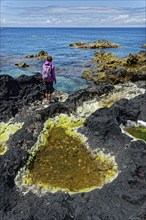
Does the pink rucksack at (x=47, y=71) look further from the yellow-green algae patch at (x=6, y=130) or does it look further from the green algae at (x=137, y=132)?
the green algae at (x=137, y=132)

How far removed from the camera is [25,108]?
20844mm

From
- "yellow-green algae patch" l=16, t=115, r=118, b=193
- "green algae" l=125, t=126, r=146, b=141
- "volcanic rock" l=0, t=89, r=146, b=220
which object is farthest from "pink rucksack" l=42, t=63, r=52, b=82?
"green algae" l=125, t=126, r=146, b=141

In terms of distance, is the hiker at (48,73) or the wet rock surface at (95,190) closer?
the wet rock surface at (95,190)

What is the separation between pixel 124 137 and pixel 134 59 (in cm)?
2942

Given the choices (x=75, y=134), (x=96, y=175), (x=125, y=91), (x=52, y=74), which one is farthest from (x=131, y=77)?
(x=96, y=175)

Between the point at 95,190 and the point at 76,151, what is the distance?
9.54 feet

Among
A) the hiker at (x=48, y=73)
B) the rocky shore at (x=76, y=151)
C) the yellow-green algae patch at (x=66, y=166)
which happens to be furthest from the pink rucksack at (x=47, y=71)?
the yellow-green algae patch at (x=66, y=166)

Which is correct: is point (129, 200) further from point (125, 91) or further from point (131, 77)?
point (131, 77)

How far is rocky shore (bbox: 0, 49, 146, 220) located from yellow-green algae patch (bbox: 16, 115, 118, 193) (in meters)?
0.08

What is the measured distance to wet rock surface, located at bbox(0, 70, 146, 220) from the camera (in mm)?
10203

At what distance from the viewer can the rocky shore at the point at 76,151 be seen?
10.4 metres

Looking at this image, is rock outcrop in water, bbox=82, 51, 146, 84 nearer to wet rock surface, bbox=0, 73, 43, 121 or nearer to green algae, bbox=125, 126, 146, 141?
wet rock surface, bbox=0, 73, 43, 121

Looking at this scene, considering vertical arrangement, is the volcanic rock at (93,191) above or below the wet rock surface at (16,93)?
below

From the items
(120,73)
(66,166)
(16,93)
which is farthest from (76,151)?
(120,73)
